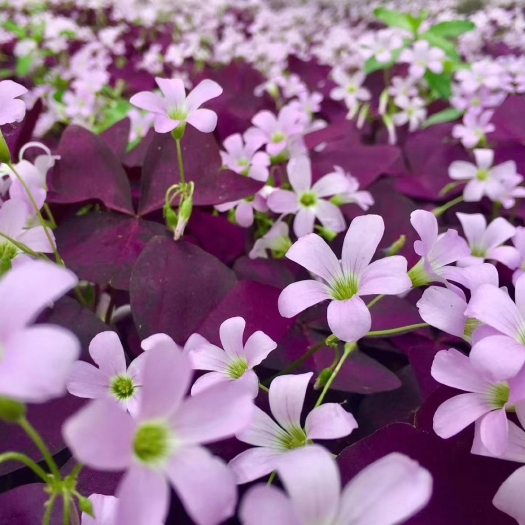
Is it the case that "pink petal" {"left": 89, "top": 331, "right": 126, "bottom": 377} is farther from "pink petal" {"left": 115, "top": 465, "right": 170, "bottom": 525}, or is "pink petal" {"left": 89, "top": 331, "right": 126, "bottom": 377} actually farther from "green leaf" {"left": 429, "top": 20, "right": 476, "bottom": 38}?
"green leaf" {"left": 429, "top": 20, "right": 476, "bottom": 38}

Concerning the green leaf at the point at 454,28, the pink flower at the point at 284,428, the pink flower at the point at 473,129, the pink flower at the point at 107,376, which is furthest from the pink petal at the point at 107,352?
the green leaf at the point at 454,28

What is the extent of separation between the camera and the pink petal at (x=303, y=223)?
597mm

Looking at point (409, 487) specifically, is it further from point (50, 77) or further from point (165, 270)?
point (50, 77)

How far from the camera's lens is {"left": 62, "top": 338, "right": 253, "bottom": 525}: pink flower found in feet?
0.79

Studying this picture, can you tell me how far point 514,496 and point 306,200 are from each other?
378mm

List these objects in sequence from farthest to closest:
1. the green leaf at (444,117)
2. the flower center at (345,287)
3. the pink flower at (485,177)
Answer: the green leaf at (444,117), the pink flower at (485,177), the flower center at (345,287)

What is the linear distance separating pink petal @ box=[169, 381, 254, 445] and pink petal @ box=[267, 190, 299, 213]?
0.35 metres

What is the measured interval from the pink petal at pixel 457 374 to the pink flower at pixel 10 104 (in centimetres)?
40

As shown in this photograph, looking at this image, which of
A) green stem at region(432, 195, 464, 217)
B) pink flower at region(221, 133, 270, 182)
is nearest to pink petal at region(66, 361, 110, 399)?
pink flower at region(221, 133, 270, 182)

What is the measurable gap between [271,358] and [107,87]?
114cm

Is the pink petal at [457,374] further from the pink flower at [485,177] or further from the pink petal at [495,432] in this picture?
the pink flower at [485,177]

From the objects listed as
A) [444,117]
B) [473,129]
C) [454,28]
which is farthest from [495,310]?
[454,28]

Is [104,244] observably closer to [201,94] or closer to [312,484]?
[201,94]

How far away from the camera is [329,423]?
36 cm
